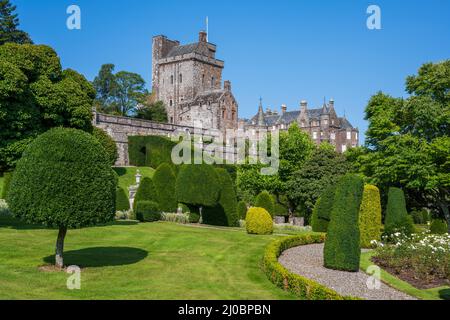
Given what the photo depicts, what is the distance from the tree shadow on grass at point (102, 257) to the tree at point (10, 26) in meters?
44.6

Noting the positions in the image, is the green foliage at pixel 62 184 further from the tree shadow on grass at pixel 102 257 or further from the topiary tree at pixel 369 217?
the topiary tree at pixel 369 217

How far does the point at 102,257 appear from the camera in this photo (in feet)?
51.3

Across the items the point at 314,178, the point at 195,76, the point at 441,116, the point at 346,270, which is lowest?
the point at 346,270

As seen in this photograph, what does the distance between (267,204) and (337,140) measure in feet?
192

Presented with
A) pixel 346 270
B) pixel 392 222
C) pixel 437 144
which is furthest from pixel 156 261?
pixel 437 144

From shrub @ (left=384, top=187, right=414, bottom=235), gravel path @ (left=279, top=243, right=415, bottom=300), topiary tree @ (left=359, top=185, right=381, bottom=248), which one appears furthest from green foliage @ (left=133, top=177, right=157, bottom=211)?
shrub @ (left=384, top=187, right=414, bottom=235)

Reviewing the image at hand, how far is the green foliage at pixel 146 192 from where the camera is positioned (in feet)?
95.7

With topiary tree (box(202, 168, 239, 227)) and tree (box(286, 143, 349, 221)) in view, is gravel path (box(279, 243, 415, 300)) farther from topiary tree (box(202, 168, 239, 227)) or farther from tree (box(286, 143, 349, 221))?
tree (box(286, 143, 349, 221))

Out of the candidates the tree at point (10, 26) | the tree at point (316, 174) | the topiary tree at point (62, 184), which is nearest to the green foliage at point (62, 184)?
the topiary tree at point (62, 184)

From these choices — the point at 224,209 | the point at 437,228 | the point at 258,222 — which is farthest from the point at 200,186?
the point at 437,228

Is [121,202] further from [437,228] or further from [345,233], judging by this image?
[345,233]

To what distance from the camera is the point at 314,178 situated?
135 feet

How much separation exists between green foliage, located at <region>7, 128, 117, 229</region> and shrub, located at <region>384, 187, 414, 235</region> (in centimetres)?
1354

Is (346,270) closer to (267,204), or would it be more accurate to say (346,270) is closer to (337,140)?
(267,204)
